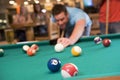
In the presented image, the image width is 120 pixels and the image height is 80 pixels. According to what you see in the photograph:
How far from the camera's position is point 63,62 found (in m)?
1.68

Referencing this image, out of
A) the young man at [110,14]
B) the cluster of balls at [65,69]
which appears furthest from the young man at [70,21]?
the cluster of balls at [65,69]

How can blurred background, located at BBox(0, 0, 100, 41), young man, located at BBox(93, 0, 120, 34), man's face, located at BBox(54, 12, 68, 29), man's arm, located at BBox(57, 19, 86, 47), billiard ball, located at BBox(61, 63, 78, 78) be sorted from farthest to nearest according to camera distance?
blurred background, located at BBox(0, 0, 100, 41) → young man, located at BBox(93, 0, 120, 34) → man's face, located at BBox(54, 12, 68, 29) → man's arm, located at BBox(57, 19, 86, 47) → billiard ball, located at BBox(61, 63, 78, 78)

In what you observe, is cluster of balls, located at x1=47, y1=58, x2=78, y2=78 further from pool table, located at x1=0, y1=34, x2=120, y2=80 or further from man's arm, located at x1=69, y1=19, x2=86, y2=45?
man's arm, located at x1=69, y1=19, x2=86, y2=45

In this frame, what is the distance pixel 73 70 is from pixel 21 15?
595cm

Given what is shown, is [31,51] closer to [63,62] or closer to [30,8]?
[63,62]

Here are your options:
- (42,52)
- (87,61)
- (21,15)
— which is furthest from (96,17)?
(87,61)

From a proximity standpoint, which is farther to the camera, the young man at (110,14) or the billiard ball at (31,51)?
the young man at (110,14)

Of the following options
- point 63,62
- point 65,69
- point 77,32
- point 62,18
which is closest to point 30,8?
point 62,18

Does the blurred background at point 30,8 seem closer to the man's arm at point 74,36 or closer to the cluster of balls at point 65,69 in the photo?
the man's arm at point 74,36

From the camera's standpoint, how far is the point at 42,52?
2.16 meters

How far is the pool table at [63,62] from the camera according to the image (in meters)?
1.34

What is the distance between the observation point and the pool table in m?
1.34

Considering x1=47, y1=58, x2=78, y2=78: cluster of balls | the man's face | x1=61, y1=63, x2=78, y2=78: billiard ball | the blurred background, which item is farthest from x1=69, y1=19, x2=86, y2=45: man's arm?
the blurred background

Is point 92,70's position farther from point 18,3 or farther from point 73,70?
point 18,3
